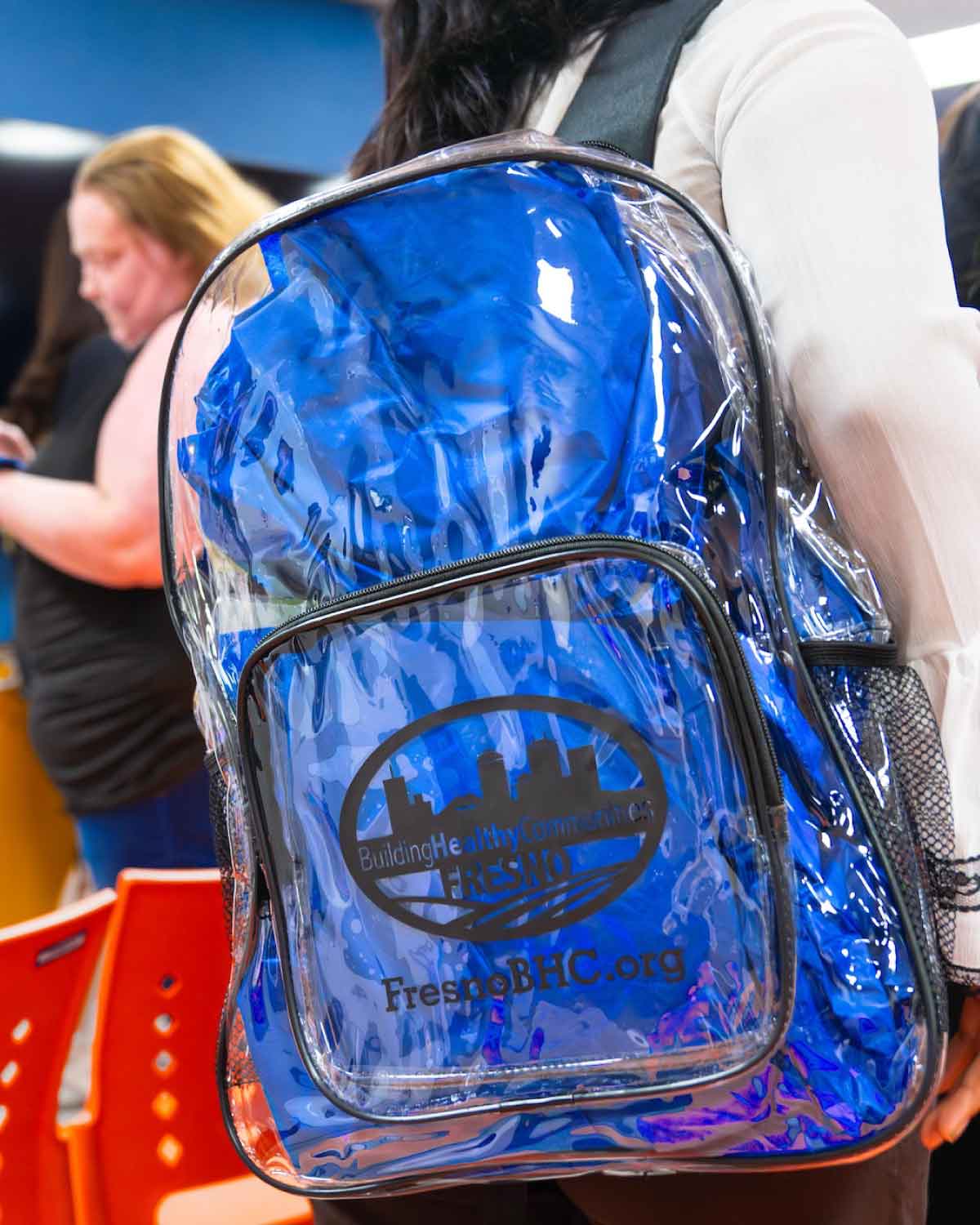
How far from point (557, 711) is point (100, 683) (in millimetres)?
1321

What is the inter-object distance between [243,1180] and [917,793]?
0.97 m

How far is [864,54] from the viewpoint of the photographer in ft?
1.83

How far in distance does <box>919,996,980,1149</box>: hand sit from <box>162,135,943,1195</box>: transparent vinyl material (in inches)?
3.5

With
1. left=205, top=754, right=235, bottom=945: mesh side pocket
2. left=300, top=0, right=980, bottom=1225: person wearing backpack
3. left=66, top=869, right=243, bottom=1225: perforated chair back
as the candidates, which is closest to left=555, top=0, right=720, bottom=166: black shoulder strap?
left=300, top=0, right=980, bottom=1225: person wearing backpack

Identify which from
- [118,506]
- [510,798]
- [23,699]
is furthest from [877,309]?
[23,699]

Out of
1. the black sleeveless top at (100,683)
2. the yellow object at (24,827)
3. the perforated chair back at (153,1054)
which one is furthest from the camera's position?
the yellow object at (24,827)

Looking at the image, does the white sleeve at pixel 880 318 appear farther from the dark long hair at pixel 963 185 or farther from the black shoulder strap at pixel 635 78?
the dark long hair at pixel 963 185

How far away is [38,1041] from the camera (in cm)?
111

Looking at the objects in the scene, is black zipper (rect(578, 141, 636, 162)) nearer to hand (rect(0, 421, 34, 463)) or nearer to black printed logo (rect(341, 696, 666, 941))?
black printed logo (rect(341, 696, 666, 941))

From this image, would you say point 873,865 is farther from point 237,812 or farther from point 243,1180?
point 243,1180

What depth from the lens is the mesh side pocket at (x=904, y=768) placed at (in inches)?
A: 21.3

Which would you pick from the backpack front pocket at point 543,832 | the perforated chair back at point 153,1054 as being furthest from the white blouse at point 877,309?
the perforated chair back at point 153,1054

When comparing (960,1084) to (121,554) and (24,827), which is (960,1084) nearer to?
(121,554)

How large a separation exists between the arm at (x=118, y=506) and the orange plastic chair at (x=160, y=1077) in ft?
1.94
